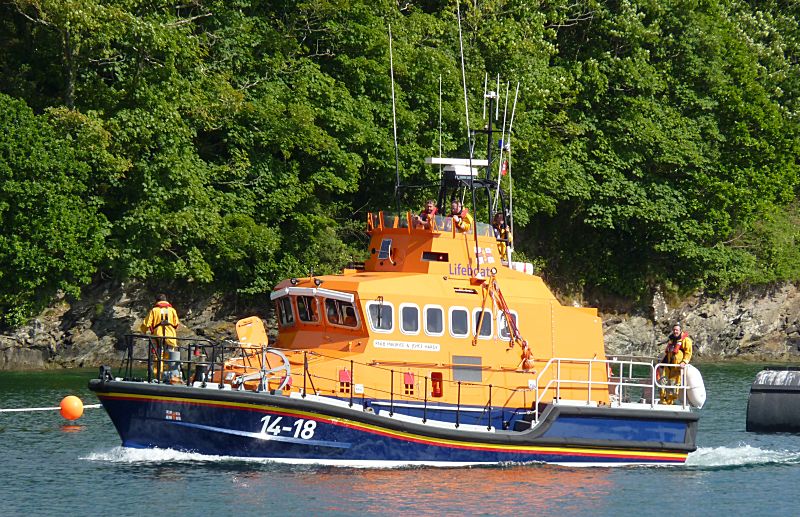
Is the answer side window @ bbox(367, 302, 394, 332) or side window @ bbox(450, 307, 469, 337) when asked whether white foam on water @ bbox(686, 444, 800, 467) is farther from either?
side window @ bbox(367, 302, 394, 332)

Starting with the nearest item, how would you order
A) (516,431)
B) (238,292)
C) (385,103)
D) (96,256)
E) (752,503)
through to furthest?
(752,503) < (516,431) < (96,256) < (238,292) < (385,103)

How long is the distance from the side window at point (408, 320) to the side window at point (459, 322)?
617 millimetres

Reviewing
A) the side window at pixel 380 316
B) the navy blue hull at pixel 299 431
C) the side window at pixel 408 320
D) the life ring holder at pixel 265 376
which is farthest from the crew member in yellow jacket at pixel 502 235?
the life ring holder at pixel 265 376

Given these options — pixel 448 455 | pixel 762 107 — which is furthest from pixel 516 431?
pixel 762 107

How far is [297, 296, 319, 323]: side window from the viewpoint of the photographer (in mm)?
21797

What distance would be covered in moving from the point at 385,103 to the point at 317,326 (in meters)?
18.9

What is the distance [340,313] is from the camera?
2147 cm

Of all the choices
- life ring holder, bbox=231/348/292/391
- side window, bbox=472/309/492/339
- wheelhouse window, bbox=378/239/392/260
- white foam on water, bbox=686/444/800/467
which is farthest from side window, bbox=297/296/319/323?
white foam on water, bbox=686/444/800/467

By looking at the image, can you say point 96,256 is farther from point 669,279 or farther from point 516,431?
point 669,279

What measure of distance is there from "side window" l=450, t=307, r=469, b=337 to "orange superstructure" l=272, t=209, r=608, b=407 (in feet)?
0.05

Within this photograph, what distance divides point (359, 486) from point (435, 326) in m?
3.20

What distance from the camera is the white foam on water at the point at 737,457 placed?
76.5 ft

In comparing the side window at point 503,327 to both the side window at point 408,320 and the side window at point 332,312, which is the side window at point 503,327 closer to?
the side window at point 408,320

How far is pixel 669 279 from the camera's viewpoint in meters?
47.1
